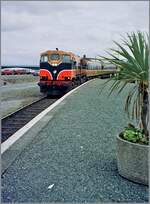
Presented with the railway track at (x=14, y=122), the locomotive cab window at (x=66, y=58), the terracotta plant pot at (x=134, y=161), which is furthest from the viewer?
the locomotive cab window at (x=66, y=58)

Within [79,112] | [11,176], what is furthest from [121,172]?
[79,112]

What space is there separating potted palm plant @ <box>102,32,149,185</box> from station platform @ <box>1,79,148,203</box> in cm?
21

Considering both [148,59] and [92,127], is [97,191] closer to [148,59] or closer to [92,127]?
[148,59]

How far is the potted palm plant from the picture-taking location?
427 centimetres


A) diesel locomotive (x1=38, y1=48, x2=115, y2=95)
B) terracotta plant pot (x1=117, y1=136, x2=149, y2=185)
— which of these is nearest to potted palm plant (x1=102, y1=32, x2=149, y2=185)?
terracotta plant pot (x1=117, y1=136, x2=149, y2=185)

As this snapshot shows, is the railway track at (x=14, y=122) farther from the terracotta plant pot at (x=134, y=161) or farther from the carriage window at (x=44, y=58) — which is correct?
the carriage window at (x=44, y=58)

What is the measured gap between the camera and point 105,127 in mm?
8336

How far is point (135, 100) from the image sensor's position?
4664 millimetres

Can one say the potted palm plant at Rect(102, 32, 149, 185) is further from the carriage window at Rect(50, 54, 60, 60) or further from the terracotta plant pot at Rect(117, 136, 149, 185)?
the carriage window at Rect(50, 54, 60, 60)

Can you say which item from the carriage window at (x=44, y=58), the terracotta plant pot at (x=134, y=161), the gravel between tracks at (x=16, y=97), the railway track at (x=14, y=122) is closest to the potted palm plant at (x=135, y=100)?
the terracotta plant pot at (x=134, y=161)

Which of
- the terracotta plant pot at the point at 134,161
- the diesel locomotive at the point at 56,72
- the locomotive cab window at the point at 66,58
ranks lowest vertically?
the terracotta plant pot at the point at 134,161

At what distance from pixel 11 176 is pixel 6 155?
3.68 ft

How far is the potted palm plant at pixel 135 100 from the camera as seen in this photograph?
427 cm

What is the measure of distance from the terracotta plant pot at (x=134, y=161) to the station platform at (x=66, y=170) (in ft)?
0.35
